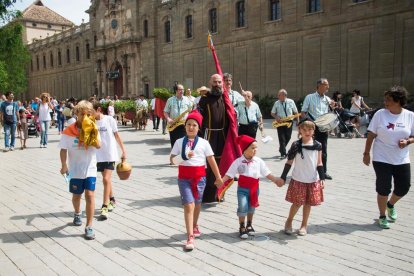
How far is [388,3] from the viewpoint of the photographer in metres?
22.4

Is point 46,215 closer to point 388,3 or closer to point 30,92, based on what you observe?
point 388,3

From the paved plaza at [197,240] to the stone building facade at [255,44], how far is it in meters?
16.6

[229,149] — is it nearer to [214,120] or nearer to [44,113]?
[214,120]

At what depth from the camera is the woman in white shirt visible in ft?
18.3

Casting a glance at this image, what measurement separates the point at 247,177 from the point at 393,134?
2.13 m

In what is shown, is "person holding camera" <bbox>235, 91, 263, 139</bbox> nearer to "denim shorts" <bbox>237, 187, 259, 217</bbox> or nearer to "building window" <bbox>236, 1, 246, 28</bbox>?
"denim shorts" <bbox>237, 187, 259, 217</bbox>

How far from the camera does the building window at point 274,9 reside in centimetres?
2878

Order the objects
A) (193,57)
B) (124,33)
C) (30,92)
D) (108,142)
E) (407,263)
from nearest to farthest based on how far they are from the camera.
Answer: (407,263)
(108,142)
(193,57)
(124,33)
(30,92)

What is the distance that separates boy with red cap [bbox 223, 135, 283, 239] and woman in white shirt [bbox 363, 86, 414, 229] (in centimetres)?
171

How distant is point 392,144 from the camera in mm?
5605

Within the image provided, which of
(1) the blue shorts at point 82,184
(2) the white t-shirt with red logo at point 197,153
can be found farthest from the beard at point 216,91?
(1) the blue shorts at point 82,184

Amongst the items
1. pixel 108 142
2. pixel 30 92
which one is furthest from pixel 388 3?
pixel 30 92

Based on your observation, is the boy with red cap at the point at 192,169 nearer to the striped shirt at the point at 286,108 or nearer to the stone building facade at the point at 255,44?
the striped shirt at the point at 286,108

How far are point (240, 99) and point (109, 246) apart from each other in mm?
4960
